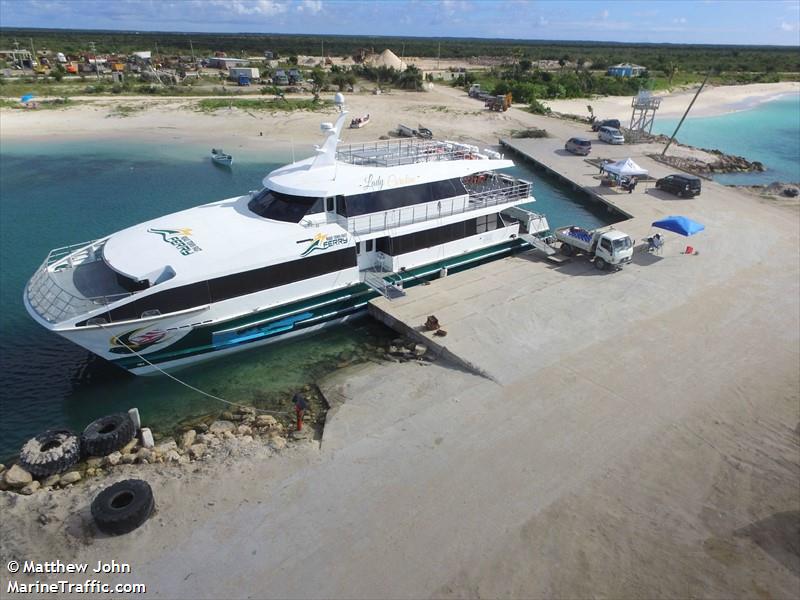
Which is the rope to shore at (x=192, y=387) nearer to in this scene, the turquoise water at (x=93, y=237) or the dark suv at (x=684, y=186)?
the turquoise water at (x=93, y=237)

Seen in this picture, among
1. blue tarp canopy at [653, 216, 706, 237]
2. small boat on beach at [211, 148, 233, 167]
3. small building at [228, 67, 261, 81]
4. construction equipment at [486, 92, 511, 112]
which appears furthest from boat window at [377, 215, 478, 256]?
small building at [228, 67, 261, 81]

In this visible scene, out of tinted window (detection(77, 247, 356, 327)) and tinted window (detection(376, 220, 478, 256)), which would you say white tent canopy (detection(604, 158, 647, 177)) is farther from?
tinted window (detection(77, 247, 356, 327))

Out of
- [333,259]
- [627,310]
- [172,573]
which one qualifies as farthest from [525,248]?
[172,573]

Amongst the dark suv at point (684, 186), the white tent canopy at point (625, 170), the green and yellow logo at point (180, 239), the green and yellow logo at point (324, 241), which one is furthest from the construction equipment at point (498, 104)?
the green and yellow logo at point (180, 239)

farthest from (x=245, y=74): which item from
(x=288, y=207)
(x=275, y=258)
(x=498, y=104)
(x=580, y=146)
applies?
(x=275, y=258)

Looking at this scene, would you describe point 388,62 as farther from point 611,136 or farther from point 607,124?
point 611,136

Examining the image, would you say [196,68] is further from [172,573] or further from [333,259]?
[172,573]
